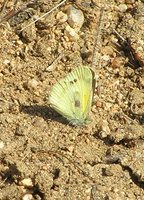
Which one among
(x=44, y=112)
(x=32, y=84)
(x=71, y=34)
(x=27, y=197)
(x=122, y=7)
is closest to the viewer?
(x=27, y=197)

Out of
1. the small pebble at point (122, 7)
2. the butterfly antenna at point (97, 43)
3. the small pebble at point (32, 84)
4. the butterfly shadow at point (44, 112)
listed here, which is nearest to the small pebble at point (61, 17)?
the butterfly antenna at point (97, 43)

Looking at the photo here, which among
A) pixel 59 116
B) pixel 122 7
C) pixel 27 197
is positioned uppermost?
pixel 122 7

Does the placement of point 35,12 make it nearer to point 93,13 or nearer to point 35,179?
point 93,13

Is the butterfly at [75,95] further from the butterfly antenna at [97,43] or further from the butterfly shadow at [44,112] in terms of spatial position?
the butterfly antenna at [97,43]

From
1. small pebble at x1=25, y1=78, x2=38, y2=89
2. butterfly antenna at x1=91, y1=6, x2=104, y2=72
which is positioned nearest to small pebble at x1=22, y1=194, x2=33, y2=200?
small pebble at x1=25, y1=78, x2=38, y2=89

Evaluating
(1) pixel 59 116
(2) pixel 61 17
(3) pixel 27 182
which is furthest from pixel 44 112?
→ (2) pixel 61 17

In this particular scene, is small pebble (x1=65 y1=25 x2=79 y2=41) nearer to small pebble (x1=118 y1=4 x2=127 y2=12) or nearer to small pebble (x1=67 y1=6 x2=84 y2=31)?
small pebble (x1=67 y1=6 x2=84 y2=31)

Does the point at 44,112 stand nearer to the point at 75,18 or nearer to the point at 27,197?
the point at 27,197

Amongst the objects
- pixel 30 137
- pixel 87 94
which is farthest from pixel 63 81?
pixel 30 137

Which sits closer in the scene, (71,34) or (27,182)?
(27,182)
